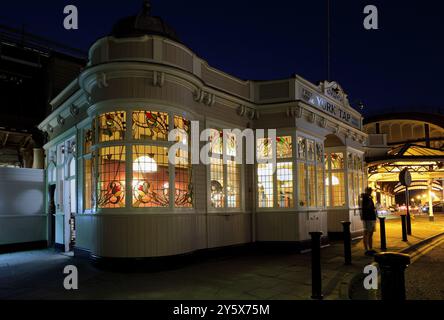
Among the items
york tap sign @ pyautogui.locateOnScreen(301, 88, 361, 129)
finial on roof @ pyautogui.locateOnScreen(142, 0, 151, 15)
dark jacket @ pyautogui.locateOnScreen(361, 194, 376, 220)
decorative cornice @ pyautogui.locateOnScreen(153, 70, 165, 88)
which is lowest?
dark jacket @ pyautogui.locateOnScreen(361, 194, 376, 220)

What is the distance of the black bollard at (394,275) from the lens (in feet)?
14.6

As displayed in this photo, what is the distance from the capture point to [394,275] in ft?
14.7

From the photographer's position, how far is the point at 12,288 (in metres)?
7.33

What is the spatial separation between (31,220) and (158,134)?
7.31 metres

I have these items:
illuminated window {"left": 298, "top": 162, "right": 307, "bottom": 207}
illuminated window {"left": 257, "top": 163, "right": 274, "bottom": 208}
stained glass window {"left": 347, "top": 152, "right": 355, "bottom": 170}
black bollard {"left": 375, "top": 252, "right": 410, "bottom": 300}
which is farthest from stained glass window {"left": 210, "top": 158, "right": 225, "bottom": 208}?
stained glass window {"left": 347, "top": 152, "right": 355, "bottom": 170}

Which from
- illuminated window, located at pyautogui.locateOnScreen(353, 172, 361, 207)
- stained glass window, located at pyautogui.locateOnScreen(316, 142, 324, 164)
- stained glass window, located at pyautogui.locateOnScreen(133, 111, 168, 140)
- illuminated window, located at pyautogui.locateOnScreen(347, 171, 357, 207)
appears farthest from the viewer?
illuminated window, located at pyautogui.locateOnScreen(353, 172, 361, 207)

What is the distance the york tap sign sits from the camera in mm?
12555

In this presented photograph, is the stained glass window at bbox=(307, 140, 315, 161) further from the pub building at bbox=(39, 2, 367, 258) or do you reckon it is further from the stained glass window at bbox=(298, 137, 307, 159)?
the stained glass window at bbox=(298, 137, 307, 159)

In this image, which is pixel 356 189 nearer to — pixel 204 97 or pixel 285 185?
pixel 285 185

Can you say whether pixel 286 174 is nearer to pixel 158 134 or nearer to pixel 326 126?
pixel 326 126

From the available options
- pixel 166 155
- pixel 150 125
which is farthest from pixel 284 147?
pixel 150 125

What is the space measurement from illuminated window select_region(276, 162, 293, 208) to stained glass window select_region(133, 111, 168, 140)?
168 inches

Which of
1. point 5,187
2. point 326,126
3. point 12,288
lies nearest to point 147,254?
point 12,288
